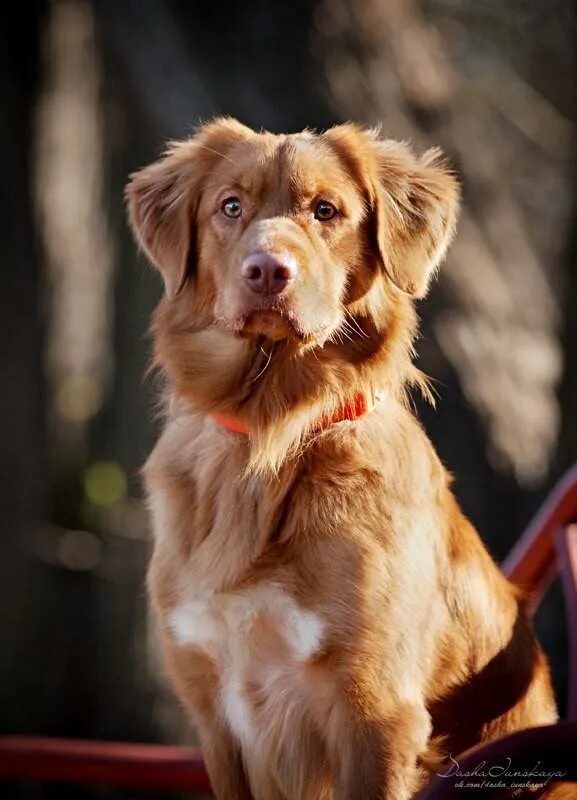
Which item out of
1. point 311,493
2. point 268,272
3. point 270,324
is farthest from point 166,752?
point 268,272

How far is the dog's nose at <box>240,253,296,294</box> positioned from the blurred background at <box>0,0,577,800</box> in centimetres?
137

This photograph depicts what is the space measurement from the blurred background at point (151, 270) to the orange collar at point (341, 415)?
1.15 meters

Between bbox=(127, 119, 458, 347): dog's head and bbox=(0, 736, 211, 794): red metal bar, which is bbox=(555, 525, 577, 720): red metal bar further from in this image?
bbox=(0, 736, 211, 794): red metal bar

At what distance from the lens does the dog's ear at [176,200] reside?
2232mm

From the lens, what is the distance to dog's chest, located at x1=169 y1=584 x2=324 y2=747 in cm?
197

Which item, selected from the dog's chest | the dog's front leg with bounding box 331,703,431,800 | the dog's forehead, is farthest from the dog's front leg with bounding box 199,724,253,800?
the dog's forehead

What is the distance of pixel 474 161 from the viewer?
11.2 feet

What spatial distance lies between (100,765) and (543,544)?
3.37 ft

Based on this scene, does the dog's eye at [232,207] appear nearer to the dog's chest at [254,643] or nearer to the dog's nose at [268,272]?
the dog's nose at [268,272]

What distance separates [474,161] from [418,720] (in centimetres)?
193

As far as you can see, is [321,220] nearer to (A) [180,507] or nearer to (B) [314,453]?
(B) [314,453]

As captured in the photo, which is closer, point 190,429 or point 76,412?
point 190,429

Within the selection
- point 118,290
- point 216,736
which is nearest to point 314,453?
point 216,736

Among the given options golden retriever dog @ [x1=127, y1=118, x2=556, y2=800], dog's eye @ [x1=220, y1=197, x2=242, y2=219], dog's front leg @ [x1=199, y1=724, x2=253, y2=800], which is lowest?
dog's front leg @ [x1=199, y1=724, x2=253, y2=800]
